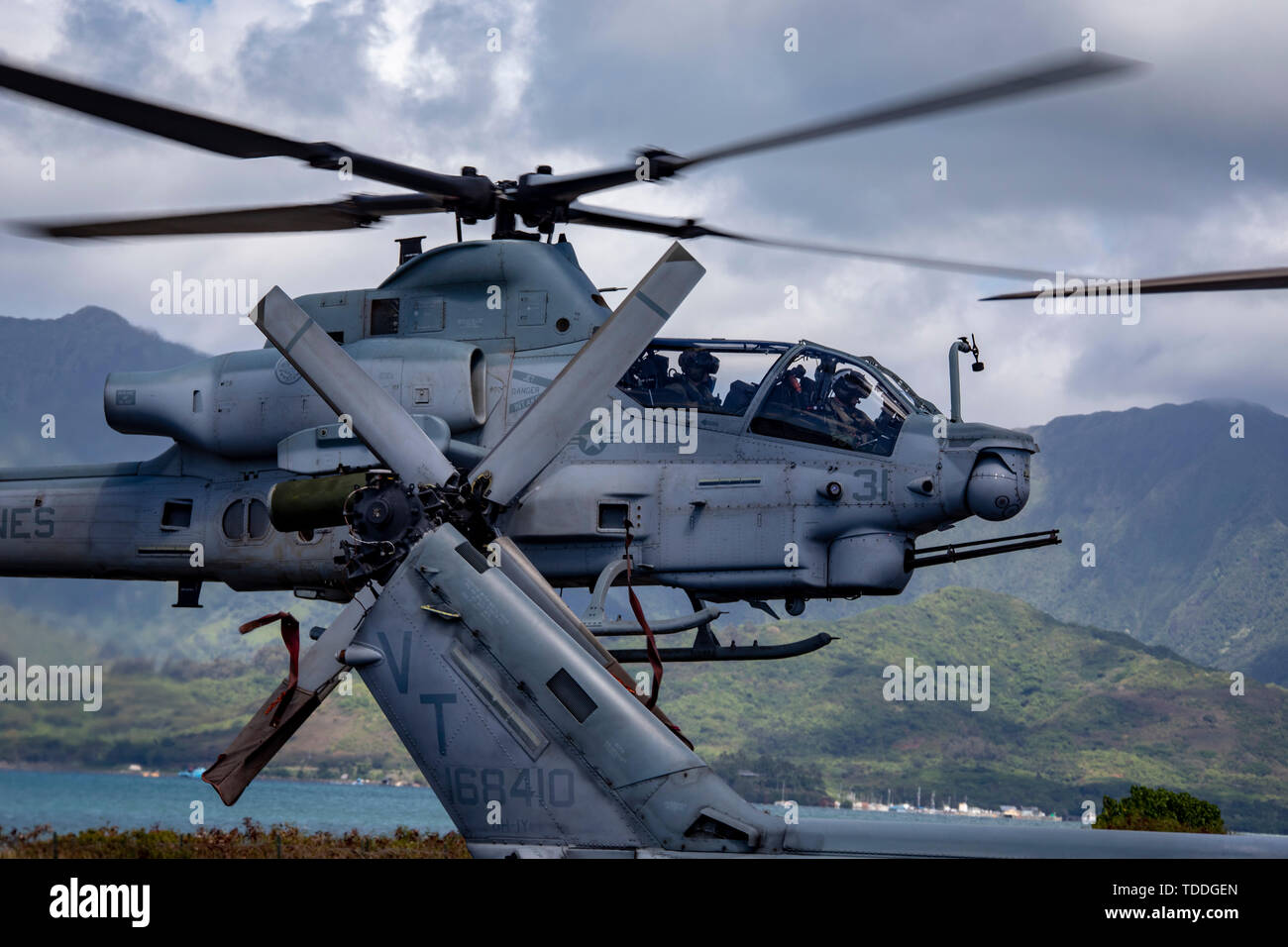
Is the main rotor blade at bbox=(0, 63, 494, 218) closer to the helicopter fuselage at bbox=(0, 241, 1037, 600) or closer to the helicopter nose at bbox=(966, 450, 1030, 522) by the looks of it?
the helicopter fuselage at bbox=(0, 241, 1037, 600)

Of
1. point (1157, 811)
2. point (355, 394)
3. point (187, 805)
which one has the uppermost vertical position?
point (355, 394)

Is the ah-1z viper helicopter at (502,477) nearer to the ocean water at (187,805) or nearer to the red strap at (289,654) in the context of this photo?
the red strap at (289,654)

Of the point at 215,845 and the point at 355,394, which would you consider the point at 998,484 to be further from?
the point at 215,845

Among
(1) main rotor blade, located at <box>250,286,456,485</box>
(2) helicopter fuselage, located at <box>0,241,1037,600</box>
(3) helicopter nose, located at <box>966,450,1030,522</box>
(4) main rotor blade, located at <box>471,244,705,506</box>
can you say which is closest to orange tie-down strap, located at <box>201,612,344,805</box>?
(1) main rotor blade, located at <box>250,286,456,485</box>

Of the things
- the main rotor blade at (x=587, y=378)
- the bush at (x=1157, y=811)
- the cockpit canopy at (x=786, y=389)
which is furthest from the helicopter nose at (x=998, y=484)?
the bush at (x=1157, y=811)

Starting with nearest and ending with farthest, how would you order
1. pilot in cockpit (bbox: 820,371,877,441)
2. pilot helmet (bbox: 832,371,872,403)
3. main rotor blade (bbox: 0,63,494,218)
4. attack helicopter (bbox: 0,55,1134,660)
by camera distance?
1. main rotor blade (bbox: 0,63,494,218)
2. attack helicopter (bbox: 0,55,1134,660)
3. pilot in cockpit (bbox: 820,371,877,441)
4. pilot helmet (bbox: 832,371,872,403)

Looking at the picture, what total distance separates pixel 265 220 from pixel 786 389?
5.91 m

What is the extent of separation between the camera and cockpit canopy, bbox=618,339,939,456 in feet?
45.3

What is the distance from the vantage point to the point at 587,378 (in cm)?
906

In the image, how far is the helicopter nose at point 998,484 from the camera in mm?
13008

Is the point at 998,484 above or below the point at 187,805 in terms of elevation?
above

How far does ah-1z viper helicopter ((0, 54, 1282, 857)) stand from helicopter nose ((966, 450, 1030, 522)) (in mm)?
29

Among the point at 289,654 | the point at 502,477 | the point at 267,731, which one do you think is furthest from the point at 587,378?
the point at 267,731
